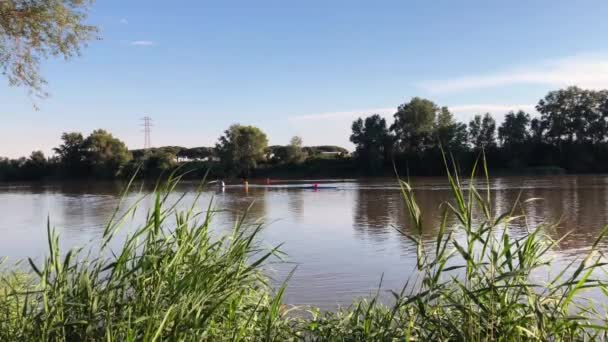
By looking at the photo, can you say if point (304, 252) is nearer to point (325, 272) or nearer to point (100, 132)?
point (325, 272)

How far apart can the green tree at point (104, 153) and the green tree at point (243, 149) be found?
2138cm

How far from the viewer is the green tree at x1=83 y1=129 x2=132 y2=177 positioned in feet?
332

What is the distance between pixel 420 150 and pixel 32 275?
7993 cm

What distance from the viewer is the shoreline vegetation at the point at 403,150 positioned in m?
76.0

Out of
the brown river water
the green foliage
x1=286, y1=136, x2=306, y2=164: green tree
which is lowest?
the brown river water

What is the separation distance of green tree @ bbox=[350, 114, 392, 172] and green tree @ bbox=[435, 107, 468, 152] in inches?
352

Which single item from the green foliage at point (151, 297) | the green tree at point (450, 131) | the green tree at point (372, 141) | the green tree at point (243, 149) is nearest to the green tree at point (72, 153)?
the green tree at point (243, 149)

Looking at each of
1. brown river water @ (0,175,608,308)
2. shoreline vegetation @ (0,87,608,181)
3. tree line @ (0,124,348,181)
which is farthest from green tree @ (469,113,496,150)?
brown river water @ (0,175,608,308)

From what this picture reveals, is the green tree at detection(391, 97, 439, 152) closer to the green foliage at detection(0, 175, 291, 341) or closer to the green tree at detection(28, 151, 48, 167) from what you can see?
the green tree at detection(28, 151, 48, 167)

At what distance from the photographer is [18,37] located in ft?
34.3

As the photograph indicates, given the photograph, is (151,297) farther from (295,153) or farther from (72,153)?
(72,153)

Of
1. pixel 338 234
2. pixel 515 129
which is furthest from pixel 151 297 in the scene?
pixel 515 129

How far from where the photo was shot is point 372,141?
3484 inches

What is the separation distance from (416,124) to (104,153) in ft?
202
